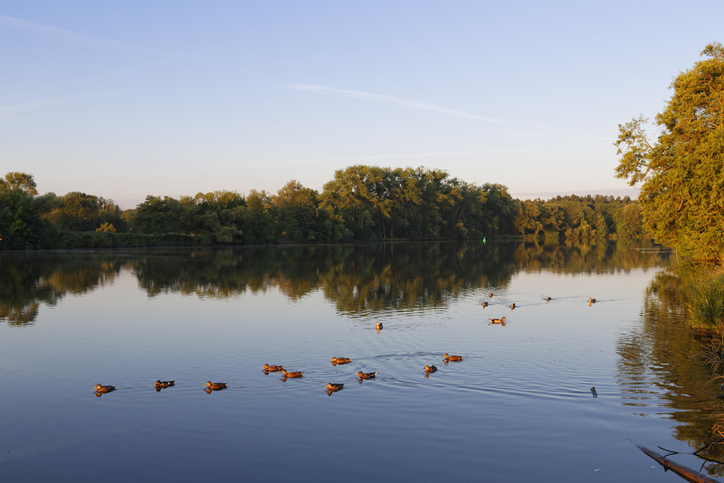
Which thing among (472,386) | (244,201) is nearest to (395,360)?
(472,386)

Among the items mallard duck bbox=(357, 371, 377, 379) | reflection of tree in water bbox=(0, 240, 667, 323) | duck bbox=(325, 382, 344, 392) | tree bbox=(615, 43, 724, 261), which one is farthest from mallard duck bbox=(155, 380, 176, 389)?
tree bbox=(615, 43, 724, 261)

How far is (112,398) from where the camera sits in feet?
44.3

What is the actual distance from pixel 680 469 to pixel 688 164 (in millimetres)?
34399

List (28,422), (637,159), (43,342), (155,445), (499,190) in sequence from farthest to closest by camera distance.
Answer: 1. (499,190)
2. (637,159)
3. (43,342)
4. (28,422)
5. (155,445)

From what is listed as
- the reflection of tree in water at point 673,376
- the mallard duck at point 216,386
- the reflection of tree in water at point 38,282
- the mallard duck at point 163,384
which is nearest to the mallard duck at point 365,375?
the mallard duck at point 216,386

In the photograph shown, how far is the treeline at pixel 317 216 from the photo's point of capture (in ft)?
273

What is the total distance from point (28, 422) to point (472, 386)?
34.9 ft

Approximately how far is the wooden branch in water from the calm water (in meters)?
0.18

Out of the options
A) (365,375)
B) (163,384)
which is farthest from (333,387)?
(163,384)

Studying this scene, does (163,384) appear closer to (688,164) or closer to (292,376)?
(292,376)

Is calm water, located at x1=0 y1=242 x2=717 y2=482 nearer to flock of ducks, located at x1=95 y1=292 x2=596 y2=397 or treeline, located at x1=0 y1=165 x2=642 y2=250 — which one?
flock of ducks, located at x1=95 y1=292 x2=596 y2=397

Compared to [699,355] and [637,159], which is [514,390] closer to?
[699,355]

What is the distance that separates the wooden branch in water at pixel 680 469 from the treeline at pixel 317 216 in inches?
3245

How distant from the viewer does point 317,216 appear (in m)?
121
